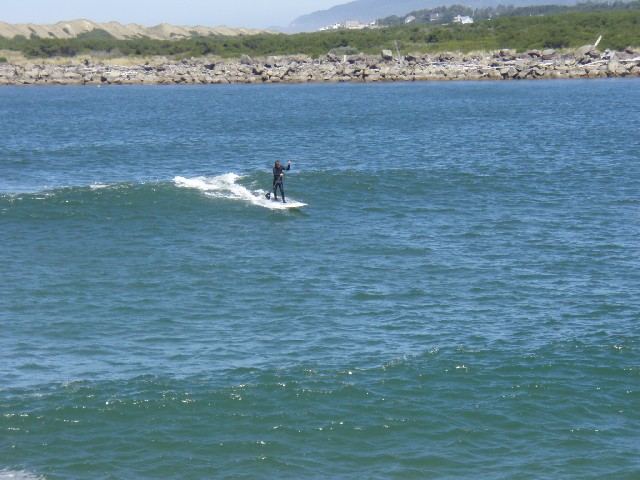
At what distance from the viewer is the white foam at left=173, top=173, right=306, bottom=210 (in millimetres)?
48688

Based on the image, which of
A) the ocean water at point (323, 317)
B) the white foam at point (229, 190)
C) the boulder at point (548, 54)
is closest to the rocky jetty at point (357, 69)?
the boulder at point (548, 54)

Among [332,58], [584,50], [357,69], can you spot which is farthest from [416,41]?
[584,50]

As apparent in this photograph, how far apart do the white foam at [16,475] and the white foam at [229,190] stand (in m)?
28.0

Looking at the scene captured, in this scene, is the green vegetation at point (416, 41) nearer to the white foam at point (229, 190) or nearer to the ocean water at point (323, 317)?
the ocean water at point (323, 317)

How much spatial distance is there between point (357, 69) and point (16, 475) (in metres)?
132

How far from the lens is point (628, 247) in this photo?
39.3 metres

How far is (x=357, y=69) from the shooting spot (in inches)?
5837

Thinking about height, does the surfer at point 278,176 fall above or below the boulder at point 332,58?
Answer: below

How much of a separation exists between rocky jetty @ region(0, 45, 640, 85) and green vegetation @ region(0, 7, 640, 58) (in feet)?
26.8

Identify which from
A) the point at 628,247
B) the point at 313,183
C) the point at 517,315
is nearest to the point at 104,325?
the point at 517,315

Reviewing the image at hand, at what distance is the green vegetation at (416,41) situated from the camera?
161250 mm

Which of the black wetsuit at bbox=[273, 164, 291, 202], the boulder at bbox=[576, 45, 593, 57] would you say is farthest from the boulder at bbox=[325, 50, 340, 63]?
the black wetsuit at bbox=[273, 164, 291, 202]

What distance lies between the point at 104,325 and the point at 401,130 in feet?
182

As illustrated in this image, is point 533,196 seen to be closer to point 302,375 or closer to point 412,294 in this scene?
point 412,294
